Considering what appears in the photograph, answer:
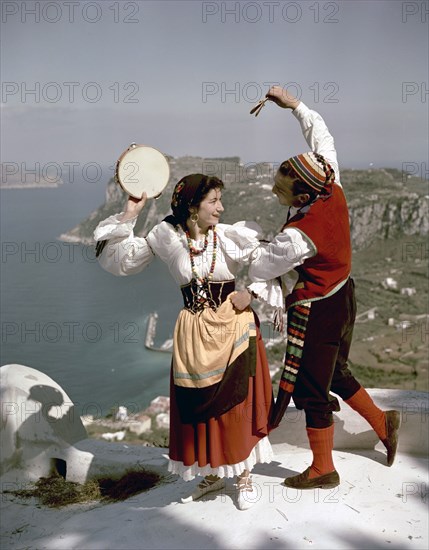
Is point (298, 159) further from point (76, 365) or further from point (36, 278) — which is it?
point (36, 278)

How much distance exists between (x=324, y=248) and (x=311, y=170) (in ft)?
1.14

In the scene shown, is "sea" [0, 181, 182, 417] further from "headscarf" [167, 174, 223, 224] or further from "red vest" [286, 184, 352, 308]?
"red vest" [286, 184, 352, 308]

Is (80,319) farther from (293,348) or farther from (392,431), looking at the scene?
(293,348)

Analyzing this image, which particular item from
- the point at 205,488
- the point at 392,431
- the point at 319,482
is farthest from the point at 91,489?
the point at 392,431

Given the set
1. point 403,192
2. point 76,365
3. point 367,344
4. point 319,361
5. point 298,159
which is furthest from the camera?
point 403,192

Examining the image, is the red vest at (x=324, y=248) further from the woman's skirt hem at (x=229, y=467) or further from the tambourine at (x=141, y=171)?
the woman's skirt hem at (x=229, y=467)

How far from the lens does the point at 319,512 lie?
2932mm

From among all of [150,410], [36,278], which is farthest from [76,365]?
[36,278]

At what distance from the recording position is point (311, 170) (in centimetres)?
Answer: 265

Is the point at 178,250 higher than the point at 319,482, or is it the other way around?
the point at 178,250

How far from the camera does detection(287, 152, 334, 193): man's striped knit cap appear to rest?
265 centimetres

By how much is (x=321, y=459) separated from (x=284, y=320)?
763 millimetres

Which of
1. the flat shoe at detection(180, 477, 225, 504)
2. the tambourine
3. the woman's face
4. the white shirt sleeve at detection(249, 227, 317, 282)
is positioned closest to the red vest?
the white shirt sleeve at detection(249, 227, 317, 282)

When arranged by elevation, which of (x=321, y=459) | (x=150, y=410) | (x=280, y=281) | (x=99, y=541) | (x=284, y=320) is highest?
(x=280, y=281)
